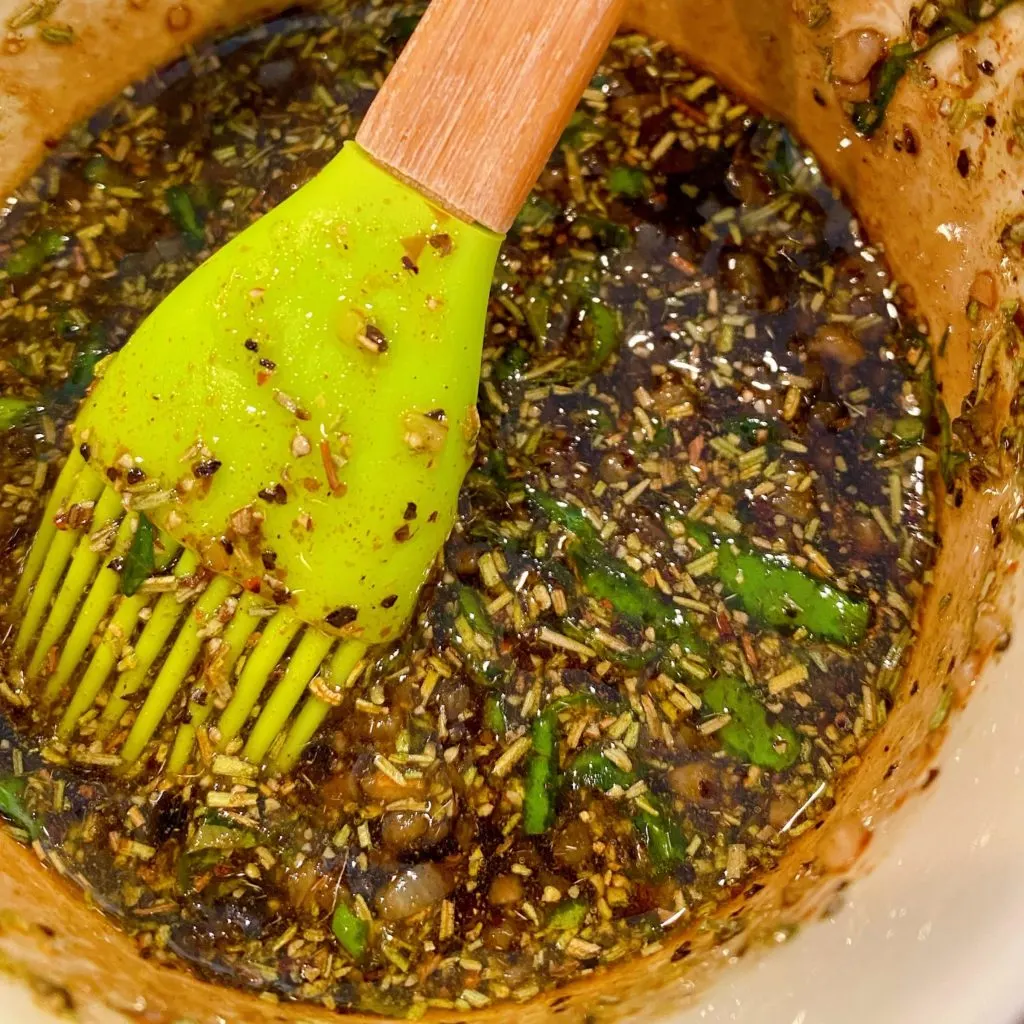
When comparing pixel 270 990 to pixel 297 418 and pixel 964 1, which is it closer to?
pixel 297 418

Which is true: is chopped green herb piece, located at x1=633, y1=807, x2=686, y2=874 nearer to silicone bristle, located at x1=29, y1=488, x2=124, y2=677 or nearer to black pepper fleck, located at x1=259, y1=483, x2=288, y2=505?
black pepper fleck, located at x1=259, y1=483, x2=288, y2=505

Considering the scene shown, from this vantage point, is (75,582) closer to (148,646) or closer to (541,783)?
(148,646)

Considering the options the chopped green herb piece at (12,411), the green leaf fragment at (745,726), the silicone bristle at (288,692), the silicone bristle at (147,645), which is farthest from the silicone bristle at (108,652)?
the green leaf fragment at (745,726)

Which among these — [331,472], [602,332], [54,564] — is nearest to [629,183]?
[602,332]

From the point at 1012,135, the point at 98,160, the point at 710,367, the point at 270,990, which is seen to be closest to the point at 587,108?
the point at 710,367

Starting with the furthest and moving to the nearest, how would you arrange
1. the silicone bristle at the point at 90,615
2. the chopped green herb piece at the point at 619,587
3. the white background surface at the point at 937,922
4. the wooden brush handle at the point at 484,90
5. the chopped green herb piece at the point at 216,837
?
the chopped green herb piece at the point at 619,587, the chopped green herb piece at the point at 216,837, the silicone bristle at the point at 90,615, the wooden brush handle at the point at 484,90, the white background surface at the point at 937,922

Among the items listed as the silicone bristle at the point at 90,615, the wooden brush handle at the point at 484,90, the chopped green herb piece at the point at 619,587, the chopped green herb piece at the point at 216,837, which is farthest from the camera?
the chopped green herb piece at the point at 619,587

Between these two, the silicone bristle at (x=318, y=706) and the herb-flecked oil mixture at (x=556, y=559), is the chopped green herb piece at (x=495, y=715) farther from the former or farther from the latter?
the silicone bristle at (x=318, y=706)
